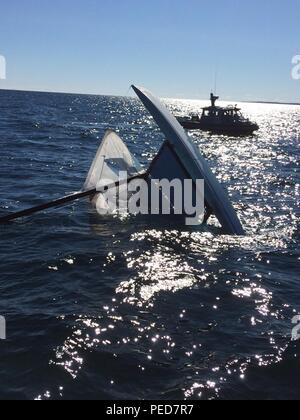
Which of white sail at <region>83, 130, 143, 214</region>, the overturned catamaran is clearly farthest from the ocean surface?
white sail at <region>83, 130, 143, 214</region>

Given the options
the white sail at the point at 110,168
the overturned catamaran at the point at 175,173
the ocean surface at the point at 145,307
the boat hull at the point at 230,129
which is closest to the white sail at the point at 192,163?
the overturned catamaran at the point at 175,173

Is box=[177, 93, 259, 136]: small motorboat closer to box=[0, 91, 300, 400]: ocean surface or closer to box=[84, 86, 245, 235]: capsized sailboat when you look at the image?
box=[0, 91, 300, 400]: ocean surface

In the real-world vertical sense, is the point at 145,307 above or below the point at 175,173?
below

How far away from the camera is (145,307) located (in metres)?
8.33

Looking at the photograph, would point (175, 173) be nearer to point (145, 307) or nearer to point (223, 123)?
point (145, 307)

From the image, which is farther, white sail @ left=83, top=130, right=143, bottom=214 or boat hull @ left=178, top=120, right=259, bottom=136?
boat hull @ left=178, top=120, right=259, bottom=136

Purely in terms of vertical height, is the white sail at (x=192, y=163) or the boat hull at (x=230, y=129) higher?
the boat hull at (x=230, y=129)

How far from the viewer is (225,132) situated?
53125 mm

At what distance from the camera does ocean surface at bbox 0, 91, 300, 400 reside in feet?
20.7

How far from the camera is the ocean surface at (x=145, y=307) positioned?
6.32 meters

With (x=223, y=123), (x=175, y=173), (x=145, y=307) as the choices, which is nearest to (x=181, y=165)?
(x=175, y=173)

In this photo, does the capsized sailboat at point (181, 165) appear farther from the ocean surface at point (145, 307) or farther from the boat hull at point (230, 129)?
the boat hull at point (230, 129)

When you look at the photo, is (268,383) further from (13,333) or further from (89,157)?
(89,157)

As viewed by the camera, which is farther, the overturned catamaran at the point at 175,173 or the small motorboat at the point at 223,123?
the small motorboat at the point at 223,123
